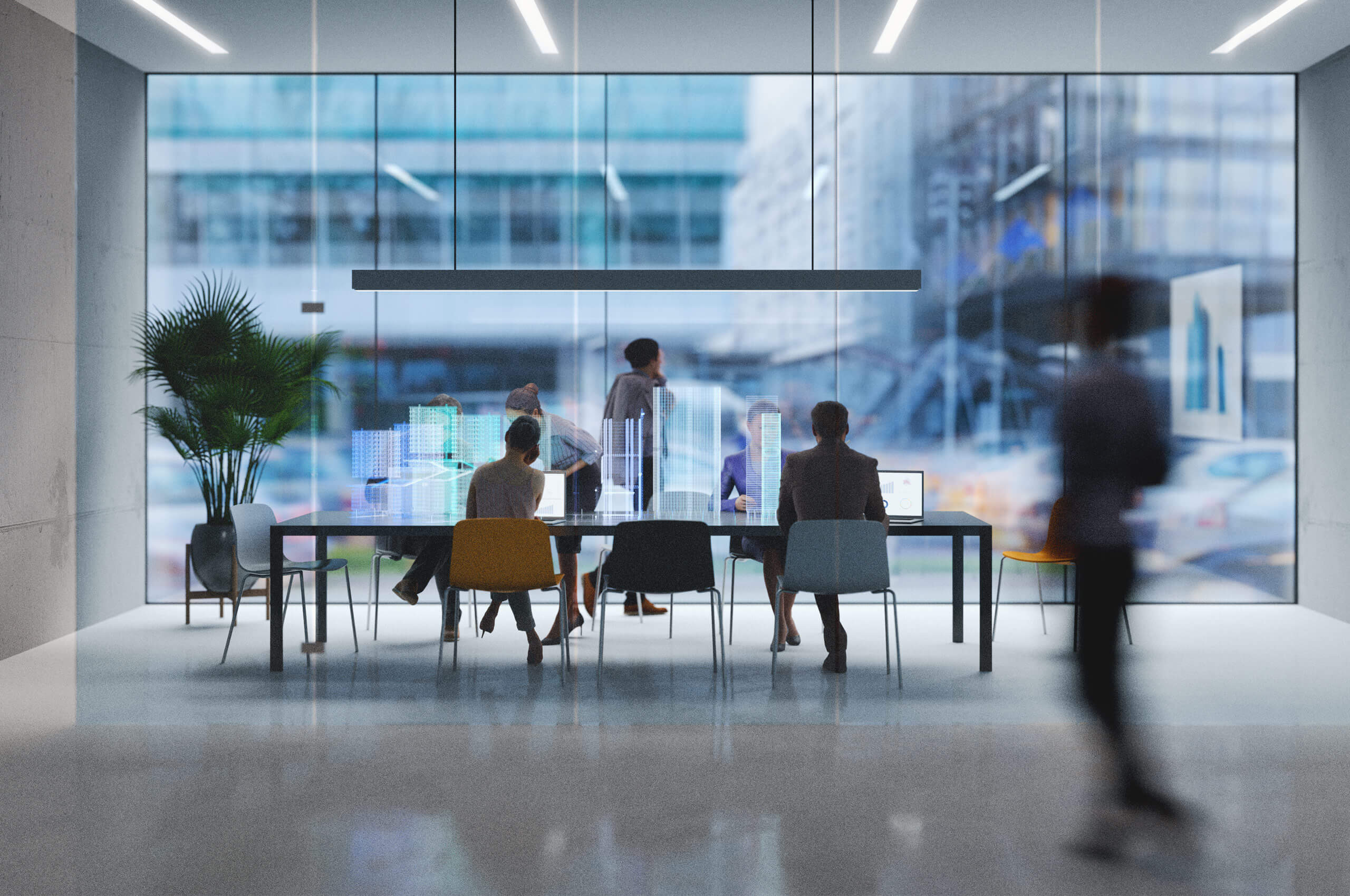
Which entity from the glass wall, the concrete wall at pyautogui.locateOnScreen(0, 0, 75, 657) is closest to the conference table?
the concrete wall at pyautogui.locateOnScreen(0, 0, 75, 657)

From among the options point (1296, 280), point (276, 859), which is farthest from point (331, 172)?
point (1296, 280)

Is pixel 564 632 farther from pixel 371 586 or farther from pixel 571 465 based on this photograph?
pixel 371 586


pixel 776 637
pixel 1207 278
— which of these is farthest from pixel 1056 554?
pixel 1207 278

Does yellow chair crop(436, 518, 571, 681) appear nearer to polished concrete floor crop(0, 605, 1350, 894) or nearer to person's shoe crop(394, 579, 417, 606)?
polished concrete floor crop(0, 605, 1350, 894)

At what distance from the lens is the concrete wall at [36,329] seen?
5.47 metres

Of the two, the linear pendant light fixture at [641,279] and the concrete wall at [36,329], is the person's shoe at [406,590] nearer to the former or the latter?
the linear pendant light fixture at [641,279]

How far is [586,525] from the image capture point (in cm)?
512

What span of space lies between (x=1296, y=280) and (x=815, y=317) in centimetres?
323

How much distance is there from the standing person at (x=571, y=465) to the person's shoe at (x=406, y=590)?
79 cm

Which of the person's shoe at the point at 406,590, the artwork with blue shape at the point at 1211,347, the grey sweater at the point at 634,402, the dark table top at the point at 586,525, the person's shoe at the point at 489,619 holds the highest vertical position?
the artwork with blue shape at the point at 1211,347

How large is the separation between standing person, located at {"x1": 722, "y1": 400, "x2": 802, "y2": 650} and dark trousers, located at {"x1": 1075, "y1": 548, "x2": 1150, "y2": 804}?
5.02 ft

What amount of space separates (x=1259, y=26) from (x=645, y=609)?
5054 mm

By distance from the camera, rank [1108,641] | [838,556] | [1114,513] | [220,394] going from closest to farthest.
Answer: [1114,513], [1108,641], [838,556], [220,394]

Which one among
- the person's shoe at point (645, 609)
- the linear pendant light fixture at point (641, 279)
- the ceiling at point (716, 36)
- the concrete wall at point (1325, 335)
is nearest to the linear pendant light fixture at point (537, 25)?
the ceiling at point (716, 36)
